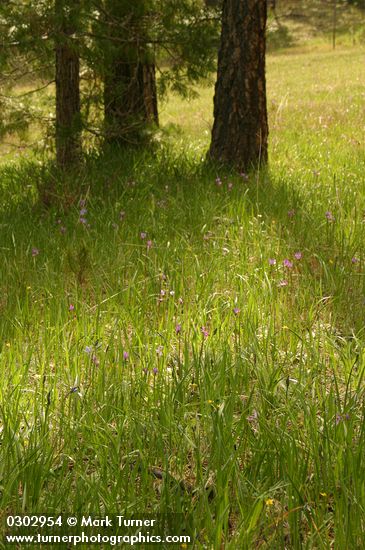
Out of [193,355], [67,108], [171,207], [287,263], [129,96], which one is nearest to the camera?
[193,355]

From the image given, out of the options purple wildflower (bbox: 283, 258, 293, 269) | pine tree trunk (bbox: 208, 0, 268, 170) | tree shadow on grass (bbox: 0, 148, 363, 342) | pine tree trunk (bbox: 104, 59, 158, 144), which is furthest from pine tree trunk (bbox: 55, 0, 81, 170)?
purple wildflower (bbox: 283, 258, 293, 269)

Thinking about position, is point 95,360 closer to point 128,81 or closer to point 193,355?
point 193,355

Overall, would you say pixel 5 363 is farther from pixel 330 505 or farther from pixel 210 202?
pixel 210 202

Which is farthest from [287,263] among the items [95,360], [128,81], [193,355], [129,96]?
[128,81]

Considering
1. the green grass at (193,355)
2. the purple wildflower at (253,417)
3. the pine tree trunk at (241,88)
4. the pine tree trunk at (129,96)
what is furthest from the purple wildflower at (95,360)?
the pine tree trunk at (129,96)

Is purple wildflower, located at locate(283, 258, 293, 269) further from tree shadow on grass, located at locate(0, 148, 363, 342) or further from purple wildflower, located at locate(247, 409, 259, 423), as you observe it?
purple wildflower, located at locate(247, 409, 259, 423)

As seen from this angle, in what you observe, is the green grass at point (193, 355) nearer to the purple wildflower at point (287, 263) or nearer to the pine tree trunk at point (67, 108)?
the purple wildflower at point (287, 263)

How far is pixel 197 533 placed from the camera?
2.36 m

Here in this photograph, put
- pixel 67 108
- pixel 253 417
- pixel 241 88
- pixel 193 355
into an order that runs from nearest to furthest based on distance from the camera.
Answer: pixel 253 417, pixel 193 355, pixel 241 88, pixel 67 108

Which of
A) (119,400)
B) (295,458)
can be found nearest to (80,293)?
(119,400)

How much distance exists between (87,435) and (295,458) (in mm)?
815

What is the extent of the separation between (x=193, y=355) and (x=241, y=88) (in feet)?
15.4

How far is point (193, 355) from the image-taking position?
3.30m

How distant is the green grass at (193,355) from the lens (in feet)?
8.15
